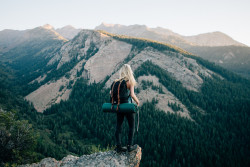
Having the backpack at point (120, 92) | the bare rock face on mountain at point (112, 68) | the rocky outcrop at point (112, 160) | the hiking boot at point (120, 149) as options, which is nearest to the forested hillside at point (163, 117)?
the bare rock face on mountain at point (112, 68)

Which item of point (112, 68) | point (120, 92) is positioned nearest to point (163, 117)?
point (112, 68)

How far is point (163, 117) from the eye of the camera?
104m

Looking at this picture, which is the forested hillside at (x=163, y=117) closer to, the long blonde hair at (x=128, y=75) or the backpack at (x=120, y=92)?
the backpack at (x=120, y=92)

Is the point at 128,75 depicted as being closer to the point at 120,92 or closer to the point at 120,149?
the point at 120,92

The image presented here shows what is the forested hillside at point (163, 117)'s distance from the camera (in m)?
77.2

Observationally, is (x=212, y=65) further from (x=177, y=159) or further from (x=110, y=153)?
(x=110, y=153)

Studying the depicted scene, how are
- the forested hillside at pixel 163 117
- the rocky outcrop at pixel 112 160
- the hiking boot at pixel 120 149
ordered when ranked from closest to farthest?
1. the rocky outcrop at pixel 112 160
2. the hiking boot at pixel 120 149
3. the forested hillside at pixel 163 117

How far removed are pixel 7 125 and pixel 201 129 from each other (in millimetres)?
103144

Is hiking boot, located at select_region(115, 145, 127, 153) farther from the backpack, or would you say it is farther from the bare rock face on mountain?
the bare rock face on mountain

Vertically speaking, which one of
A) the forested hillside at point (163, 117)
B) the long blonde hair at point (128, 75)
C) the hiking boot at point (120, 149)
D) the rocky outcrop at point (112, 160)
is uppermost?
the long blonde hair at point (128, 75)

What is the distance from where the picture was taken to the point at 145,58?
169 metres

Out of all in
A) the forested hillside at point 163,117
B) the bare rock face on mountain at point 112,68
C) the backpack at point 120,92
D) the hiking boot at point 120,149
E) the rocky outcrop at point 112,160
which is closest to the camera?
the backpack at point 120,92

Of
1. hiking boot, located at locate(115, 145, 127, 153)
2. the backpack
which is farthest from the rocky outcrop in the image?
the backpack

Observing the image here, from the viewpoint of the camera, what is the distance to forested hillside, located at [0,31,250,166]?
253ft
